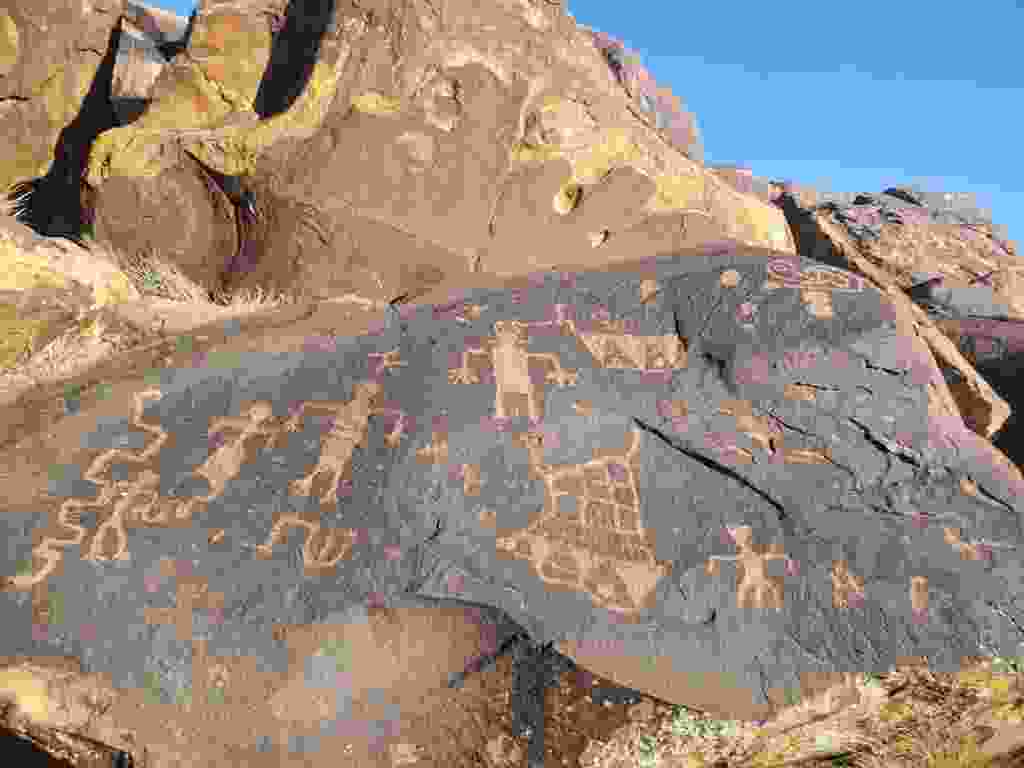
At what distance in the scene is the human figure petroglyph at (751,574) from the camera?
2.55 meters

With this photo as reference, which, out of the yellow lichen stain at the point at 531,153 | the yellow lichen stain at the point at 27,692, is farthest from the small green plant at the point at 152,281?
the yellow lichen stain at the point at 27,692

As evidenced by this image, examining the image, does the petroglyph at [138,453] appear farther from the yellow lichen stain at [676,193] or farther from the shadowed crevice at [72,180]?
the yellow lichen stain at [676,193]

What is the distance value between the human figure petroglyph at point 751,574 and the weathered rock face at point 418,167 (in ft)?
9.39

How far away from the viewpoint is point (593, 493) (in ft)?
9.30

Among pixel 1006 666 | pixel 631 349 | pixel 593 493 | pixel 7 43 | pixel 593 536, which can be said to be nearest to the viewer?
pixel 1006 666

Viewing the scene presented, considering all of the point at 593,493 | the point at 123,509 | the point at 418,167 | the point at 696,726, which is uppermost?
the point at 418,167

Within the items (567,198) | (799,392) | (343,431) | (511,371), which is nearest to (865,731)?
(799,392)

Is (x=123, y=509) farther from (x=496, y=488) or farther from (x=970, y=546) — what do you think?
(x=970, y=546)

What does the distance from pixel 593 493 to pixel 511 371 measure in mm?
615

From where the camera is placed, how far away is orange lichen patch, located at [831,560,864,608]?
2.54m

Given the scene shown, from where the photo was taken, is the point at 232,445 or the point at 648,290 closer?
the point at 232,445

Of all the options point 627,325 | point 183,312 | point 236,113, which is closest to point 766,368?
point 627,325

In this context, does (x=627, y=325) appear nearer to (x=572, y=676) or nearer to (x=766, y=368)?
(x=766, y=368)

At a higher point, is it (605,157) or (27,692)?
(605,157)
